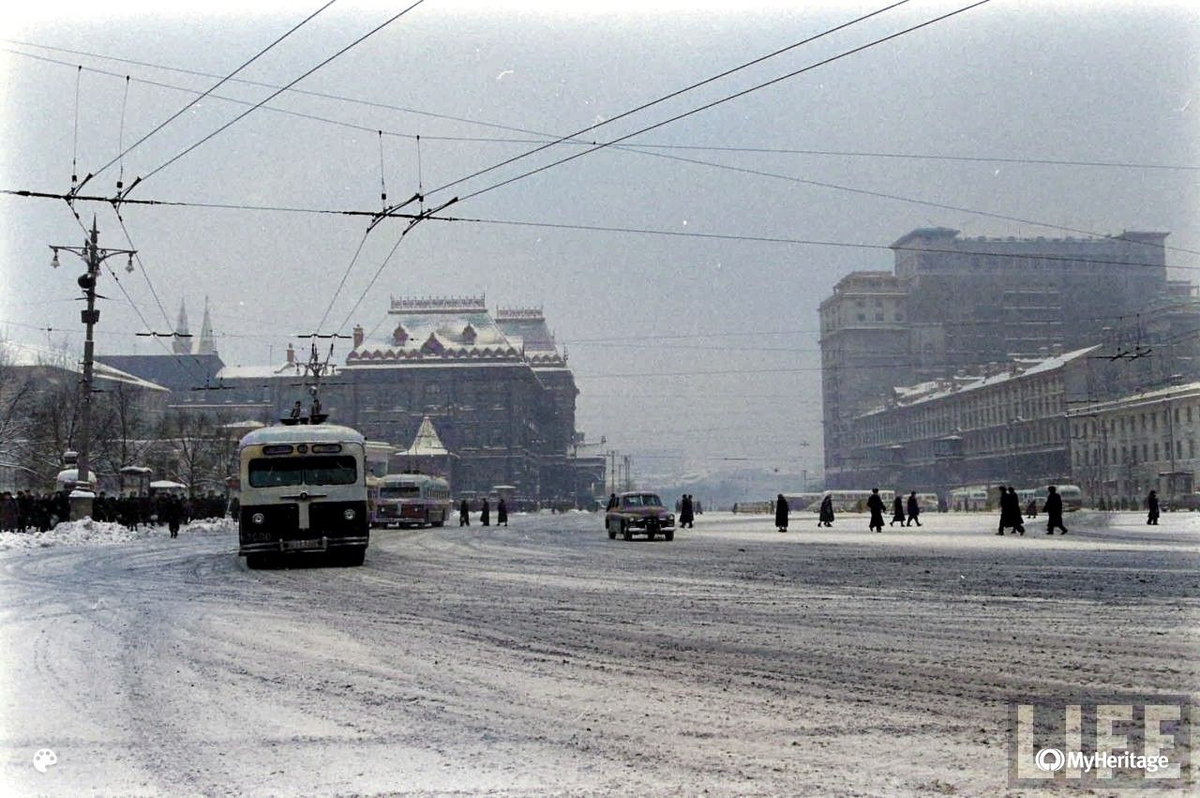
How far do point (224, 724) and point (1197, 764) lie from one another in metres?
5.93

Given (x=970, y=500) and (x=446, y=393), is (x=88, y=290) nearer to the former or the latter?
(x=970, y=500)

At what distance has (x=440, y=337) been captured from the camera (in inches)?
5069

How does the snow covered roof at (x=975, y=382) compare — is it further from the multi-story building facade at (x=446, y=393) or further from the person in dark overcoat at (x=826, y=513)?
the person in dark overcoat at (x=826, y=513)

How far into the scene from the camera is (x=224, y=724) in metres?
7.39

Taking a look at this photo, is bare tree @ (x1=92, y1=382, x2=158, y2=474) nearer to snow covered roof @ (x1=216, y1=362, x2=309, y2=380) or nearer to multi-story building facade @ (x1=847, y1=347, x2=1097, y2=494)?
snow covered roof @ (x1=216, y1=362, x2=309, y2=380)

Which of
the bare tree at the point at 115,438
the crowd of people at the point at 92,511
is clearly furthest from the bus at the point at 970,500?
the bare tree at the point at 115,438

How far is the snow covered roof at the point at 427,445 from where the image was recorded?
108562mm

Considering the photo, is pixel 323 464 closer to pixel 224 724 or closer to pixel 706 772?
pixel 224 724

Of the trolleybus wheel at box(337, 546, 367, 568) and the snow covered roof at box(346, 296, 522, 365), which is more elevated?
the snow covered roof at box(346, 296, 522, 365)

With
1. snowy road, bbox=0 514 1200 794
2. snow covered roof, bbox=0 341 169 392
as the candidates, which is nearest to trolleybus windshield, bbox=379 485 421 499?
snowy road, bbox=0 514 1200 794

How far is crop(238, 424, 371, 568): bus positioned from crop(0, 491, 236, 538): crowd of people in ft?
59.1

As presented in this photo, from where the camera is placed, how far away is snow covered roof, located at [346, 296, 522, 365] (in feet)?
415

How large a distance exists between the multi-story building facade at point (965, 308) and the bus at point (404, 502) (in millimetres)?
108471

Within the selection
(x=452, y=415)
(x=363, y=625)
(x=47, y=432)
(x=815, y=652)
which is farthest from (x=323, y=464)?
(x=452, y=415)
